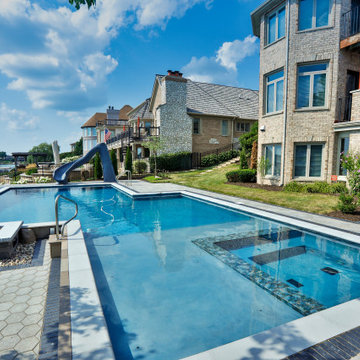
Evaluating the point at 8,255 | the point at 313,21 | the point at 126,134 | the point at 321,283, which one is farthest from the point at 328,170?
the point at 126,134

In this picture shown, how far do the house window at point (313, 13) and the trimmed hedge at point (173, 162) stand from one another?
53.7 feet

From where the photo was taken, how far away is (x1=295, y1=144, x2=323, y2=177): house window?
44.5ft

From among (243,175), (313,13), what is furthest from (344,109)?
(243,175)

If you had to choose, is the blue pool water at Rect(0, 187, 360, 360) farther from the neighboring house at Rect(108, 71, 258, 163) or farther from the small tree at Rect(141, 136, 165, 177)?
the neighboring house at Rect(108, 71, 258, 163)

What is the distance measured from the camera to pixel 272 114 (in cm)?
1515

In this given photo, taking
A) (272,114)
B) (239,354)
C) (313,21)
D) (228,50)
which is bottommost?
(239,354)

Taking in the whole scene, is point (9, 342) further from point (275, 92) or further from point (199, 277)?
point (275, 92)

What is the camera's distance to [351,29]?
43.1ft

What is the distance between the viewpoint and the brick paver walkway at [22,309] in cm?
309

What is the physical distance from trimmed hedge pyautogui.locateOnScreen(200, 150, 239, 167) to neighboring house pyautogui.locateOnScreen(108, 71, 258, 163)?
1.68 metres

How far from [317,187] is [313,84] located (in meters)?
5.58

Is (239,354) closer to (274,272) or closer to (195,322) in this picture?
(195,322)

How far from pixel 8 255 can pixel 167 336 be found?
186 inches

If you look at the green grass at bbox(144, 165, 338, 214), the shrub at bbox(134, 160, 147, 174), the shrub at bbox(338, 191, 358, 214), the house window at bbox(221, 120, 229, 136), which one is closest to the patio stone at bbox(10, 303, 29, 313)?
the green grass at bbox(144, 165, 338, 214)
